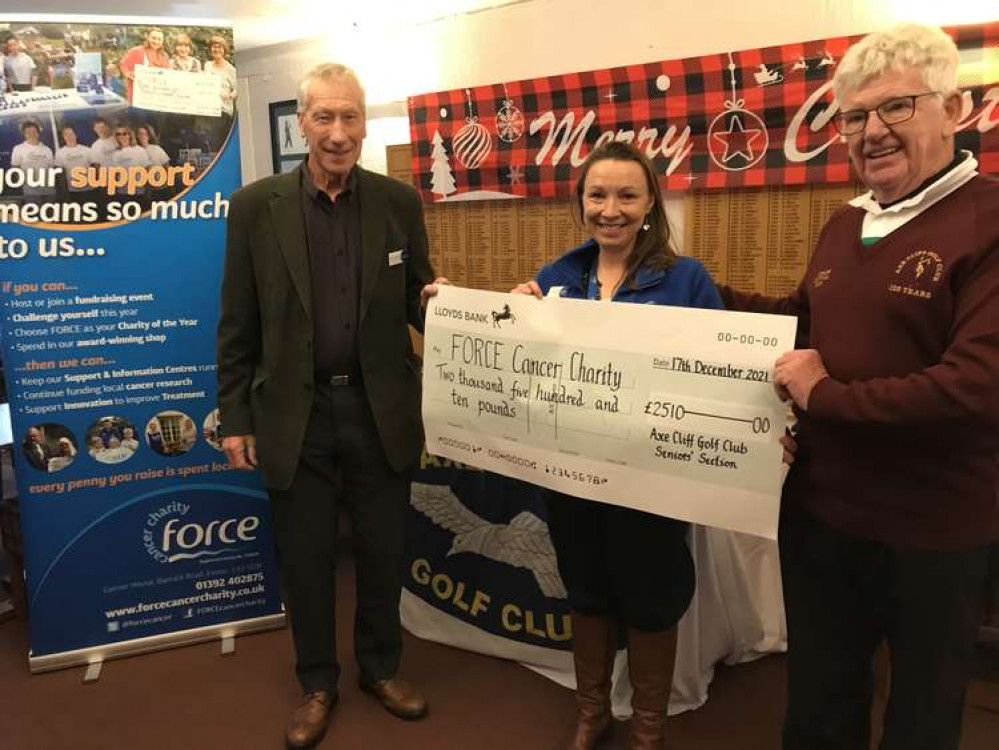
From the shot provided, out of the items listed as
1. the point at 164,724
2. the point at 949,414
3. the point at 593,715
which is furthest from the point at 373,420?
the point at 949,414

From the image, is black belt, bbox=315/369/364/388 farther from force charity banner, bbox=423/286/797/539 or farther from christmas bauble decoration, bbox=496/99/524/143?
christmas bauble decoration, bbox=496/99/524/143

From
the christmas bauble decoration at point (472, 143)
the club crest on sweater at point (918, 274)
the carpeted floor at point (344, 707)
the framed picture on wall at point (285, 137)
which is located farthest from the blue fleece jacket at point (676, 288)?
the framed picture on wall at point (285, 137)

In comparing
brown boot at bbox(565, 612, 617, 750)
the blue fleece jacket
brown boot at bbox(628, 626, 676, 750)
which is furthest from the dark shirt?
brown boot at bbox(628, 626, 676, 750)

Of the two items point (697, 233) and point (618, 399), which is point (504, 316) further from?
point (697, 233)

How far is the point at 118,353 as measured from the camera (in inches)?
93.6

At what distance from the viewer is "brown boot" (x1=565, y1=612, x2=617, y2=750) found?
1.82 meters

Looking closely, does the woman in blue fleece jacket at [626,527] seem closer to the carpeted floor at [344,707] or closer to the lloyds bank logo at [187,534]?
the carpeted floor at [344,707]

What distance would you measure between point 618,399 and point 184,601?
1.83 m

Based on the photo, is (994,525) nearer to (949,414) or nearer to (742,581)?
(949,414)

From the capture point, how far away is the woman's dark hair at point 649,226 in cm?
161

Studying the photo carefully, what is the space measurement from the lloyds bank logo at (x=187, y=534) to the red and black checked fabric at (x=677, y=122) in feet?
5.76

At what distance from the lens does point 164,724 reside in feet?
7.13

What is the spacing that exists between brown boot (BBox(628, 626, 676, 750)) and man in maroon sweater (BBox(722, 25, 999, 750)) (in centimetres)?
47

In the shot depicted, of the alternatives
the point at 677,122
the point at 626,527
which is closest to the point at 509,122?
the point at 677,122
